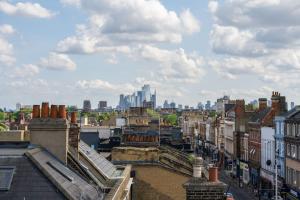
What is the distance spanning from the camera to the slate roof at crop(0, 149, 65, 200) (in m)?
17.8

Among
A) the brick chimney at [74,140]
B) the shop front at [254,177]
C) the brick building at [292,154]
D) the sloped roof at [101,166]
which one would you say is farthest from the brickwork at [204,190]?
the shop front at [254,177]

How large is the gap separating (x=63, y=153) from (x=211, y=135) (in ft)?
448

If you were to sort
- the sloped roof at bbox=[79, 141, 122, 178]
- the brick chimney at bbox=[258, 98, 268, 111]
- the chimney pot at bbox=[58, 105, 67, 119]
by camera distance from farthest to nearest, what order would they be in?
the brick chimney at bbox=[258, 98, 268, 111], the sloped roof at bbox=[79, 141, 122, 178], the chimney pot at bbox=[58, 105, 67, 119]

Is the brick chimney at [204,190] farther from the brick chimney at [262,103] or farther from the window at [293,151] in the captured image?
the brick chimney at [262,103]

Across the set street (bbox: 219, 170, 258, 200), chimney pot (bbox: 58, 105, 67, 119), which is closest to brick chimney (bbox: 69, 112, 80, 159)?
chimney pot (bbox: 58, 105, 67, 119)

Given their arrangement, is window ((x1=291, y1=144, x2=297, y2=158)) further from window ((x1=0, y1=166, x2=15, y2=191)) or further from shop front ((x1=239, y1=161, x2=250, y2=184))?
window ((x1=0, y1=166, x2=15, y2=191))

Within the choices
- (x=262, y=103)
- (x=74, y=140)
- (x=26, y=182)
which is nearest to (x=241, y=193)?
(x=262, y=103)

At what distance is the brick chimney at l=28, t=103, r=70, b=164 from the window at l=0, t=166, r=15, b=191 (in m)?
4.84

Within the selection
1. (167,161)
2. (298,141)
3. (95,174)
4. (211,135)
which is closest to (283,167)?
(298,141)

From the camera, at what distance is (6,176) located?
18641 mm

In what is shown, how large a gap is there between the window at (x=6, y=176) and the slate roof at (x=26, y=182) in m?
0.11

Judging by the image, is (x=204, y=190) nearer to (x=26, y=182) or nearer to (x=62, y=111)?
(x=26, y=182)

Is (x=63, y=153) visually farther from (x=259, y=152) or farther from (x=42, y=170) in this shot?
(x=259, y=152)

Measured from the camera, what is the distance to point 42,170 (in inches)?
759
